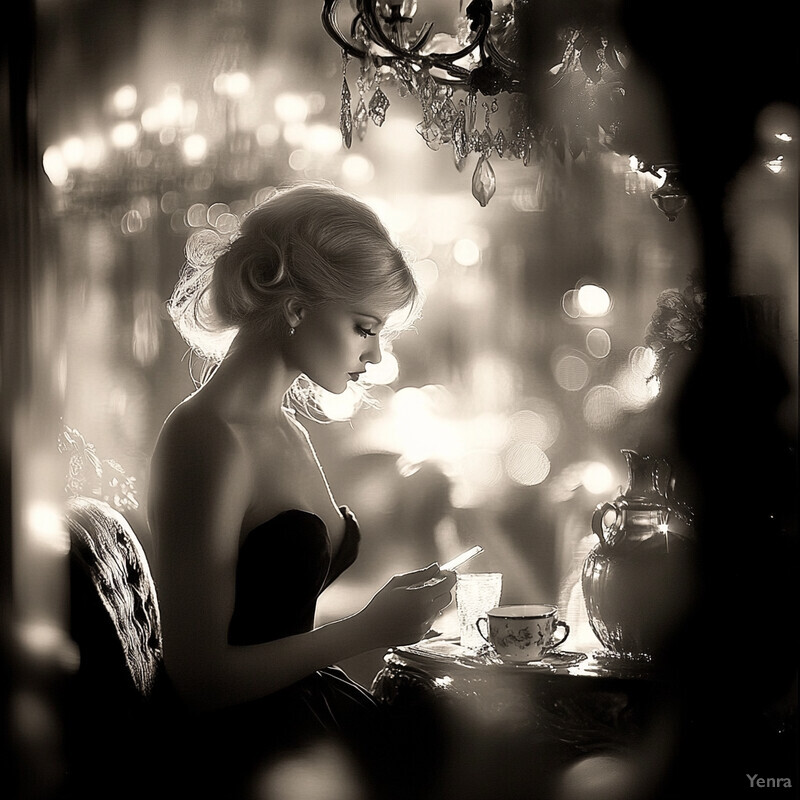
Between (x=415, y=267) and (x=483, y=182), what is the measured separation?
0.41ft

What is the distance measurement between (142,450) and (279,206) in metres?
0.33

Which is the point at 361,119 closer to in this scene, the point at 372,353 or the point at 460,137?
the point at 460,137

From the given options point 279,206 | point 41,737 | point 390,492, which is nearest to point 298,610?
point 390,492

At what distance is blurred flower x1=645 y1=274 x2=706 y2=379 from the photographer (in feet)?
3.57

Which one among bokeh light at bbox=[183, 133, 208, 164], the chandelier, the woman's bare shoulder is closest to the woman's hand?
the woman's bare shoulder

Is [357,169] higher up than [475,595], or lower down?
higher up

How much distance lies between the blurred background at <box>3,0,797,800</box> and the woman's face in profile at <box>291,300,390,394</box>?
1.1 inches

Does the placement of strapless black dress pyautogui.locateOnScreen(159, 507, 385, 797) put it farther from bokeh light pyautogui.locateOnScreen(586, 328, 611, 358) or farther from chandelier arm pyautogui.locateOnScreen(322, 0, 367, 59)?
chandelier arm pyautogui.locateOnScreen(322, 0, 367, 59)

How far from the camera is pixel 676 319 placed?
1092 mm

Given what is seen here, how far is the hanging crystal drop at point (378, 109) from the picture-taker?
1.09 metres

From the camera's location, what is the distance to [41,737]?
1.11m

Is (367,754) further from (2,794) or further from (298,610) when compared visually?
(2,794)

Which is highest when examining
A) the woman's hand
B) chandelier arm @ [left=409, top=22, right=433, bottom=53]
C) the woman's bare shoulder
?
chandelier arm @ [left=409, top=22, right=433, bottom=53]

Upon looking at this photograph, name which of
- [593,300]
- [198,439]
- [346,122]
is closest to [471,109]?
[346,122]
